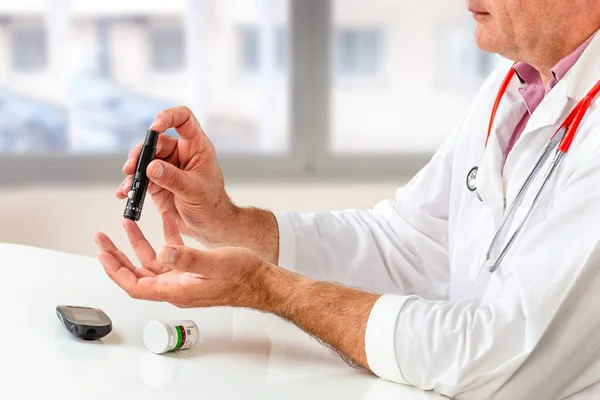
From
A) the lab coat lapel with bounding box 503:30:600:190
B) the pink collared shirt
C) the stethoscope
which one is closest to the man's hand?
the stethoscope

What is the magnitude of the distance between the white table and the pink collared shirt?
586 millimetres

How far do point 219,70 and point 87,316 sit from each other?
6.08 feet

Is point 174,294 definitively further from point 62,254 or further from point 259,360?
point 62,254

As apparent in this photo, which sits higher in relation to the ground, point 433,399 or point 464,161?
point 464,161

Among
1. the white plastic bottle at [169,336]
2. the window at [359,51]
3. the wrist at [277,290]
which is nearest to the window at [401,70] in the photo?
the window at [359,51]

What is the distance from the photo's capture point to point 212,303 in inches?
53.8

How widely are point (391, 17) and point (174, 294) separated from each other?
2074 mm

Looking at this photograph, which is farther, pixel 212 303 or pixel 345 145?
pixel 345 145

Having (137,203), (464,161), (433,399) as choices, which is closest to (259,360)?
(433,399)

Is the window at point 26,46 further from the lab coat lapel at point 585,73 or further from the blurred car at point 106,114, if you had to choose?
the lab coat lapel at point 585,73

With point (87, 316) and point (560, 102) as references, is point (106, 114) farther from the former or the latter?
point (560, 102)

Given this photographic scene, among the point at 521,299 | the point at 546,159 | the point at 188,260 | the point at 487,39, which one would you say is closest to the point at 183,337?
the point at 188,260

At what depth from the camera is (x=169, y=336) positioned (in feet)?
4.16

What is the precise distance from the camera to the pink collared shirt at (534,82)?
1517 mm
